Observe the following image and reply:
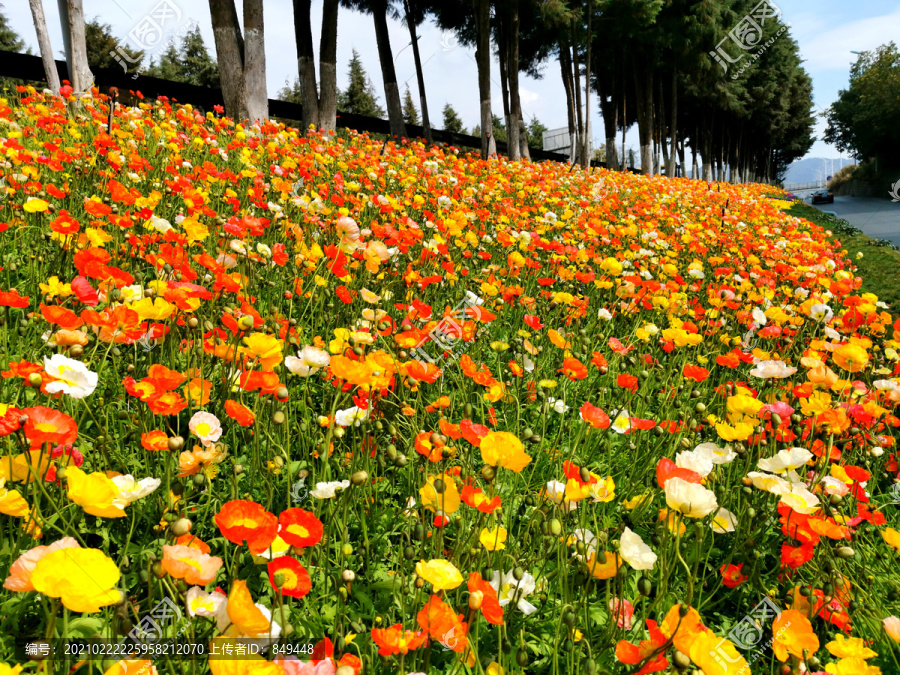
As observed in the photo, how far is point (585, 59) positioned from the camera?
63.5 feet

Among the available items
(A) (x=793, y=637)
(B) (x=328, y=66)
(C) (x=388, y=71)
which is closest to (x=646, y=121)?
(C) (x=388, y=71)

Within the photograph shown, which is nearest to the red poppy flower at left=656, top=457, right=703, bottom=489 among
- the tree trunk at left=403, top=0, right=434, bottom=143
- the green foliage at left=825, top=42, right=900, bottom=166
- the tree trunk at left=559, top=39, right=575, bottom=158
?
the tree trunk at left=403, top=0, right=434, bottom=143

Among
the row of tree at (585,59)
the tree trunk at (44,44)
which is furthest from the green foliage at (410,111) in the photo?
the tree trunk at (44,44)

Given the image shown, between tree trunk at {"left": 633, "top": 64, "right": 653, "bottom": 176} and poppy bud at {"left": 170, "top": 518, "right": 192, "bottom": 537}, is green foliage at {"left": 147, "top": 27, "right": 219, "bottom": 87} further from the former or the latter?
poppy bud at {"left": 170, "top": 518, "right": 192, "bottom": 537}

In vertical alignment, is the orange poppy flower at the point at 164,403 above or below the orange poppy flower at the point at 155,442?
above

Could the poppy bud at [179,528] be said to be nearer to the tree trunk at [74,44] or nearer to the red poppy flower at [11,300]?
the red poppy flower at [11,300]

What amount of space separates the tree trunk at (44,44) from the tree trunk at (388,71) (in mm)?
6583

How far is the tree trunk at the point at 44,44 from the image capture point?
6.98 metres

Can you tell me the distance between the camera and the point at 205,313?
77.8 inches

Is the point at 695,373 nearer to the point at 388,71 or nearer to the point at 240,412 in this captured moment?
the point at 240,412

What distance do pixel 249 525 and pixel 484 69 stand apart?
43.3ft

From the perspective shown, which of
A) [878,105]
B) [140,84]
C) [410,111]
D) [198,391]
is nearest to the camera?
[198,391]

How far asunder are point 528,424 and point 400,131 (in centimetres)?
1169

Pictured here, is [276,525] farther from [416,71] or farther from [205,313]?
[416,71]
